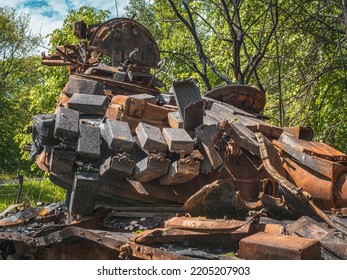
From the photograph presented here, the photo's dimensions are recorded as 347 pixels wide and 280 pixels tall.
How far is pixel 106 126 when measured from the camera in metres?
6.09

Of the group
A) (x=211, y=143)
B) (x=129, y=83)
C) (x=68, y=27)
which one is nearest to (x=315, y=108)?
(x=129, y=83)

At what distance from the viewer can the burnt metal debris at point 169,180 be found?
4863mm

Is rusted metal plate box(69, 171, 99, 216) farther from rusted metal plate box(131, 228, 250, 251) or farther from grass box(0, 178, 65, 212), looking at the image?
grass box(0, 178, 65, 212)

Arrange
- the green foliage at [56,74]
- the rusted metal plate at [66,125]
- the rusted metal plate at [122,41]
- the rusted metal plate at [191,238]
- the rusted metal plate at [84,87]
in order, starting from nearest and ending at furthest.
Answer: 1. the rusted metal plate at [191,238]
2. the rusted metal plate at [66,125]
3. the rusted metal plate at [84,87]
4. the rusted metal plate at [122,41]
5. the green foliage at [56,74]

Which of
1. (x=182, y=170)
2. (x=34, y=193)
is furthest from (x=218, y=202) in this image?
(x=34, y=193)

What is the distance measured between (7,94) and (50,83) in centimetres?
1060

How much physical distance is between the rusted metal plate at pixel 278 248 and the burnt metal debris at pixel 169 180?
39 cm

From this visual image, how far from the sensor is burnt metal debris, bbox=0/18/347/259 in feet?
16.0

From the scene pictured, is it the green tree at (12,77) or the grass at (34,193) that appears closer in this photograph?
the grass at (34,193)

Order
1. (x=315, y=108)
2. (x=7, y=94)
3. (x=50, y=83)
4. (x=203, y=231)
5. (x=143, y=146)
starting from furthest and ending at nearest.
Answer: (x=7, y=94) < (x=50, y=83) < (x=315, y=108) < (x=143, y=146) < (x=203, y=231)

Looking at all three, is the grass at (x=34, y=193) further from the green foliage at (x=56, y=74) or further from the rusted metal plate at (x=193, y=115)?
the rusted metal plate at (x=193, y=115)

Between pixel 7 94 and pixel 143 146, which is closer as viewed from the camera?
pixel 143 146

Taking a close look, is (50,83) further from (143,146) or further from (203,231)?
(203,231)

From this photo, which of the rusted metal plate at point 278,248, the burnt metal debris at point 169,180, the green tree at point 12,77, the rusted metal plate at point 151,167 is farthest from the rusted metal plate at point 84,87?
the green tree at point 12,77
